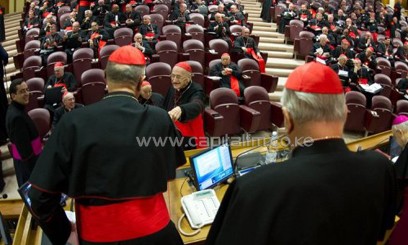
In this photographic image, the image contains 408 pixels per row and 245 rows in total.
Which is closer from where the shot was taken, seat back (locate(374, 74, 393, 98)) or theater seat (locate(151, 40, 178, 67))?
theater seat (locate(151, 40, 178, 67))

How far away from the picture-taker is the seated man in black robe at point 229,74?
6.63 m

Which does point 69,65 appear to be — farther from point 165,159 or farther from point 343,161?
point 343,161

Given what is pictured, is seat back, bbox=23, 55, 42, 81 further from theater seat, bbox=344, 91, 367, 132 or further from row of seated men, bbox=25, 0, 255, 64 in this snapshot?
theater seat, bbox=344, 91, 367, 132

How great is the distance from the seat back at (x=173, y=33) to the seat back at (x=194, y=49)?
0.57 metres

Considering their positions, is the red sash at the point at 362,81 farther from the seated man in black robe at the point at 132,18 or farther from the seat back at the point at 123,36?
the seated man in black robe at the point at 132,18

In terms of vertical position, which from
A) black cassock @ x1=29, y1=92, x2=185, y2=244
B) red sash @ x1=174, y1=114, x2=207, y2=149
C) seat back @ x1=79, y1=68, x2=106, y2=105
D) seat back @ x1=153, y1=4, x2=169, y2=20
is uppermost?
seat back @ x1=153, y1=4, x2=169, y2=20

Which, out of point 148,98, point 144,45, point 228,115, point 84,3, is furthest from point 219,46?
point 84,3

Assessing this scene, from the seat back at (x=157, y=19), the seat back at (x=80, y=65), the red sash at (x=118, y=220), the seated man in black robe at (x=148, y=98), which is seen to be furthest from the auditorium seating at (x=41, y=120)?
the seat back at (x=157, y=19)

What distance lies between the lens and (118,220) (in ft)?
5.22

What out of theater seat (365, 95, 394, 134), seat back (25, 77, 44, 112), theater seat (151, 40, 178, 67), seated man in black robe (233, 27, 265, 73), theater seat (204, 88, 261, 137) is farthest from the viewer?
seated man in black robe (233, 27, 265, 73)

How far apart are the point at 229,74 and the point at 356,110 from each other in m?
2.15

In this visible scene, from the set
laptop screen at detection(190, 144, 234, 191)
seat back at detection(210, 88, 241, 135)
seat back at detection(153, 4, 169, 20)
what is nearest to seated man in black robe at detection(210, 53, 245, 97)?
seat back at detection(210, 88, 241, 135)

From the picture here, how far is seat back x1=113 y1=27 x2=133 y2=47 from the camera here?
823 centimetres

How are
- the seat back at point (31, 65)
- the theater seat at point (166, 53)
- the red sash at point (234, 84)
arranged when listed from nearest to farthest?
the red sash at point (234, 84)
the seat back at point (31, 65)
the theater seat at point (166, 53)
